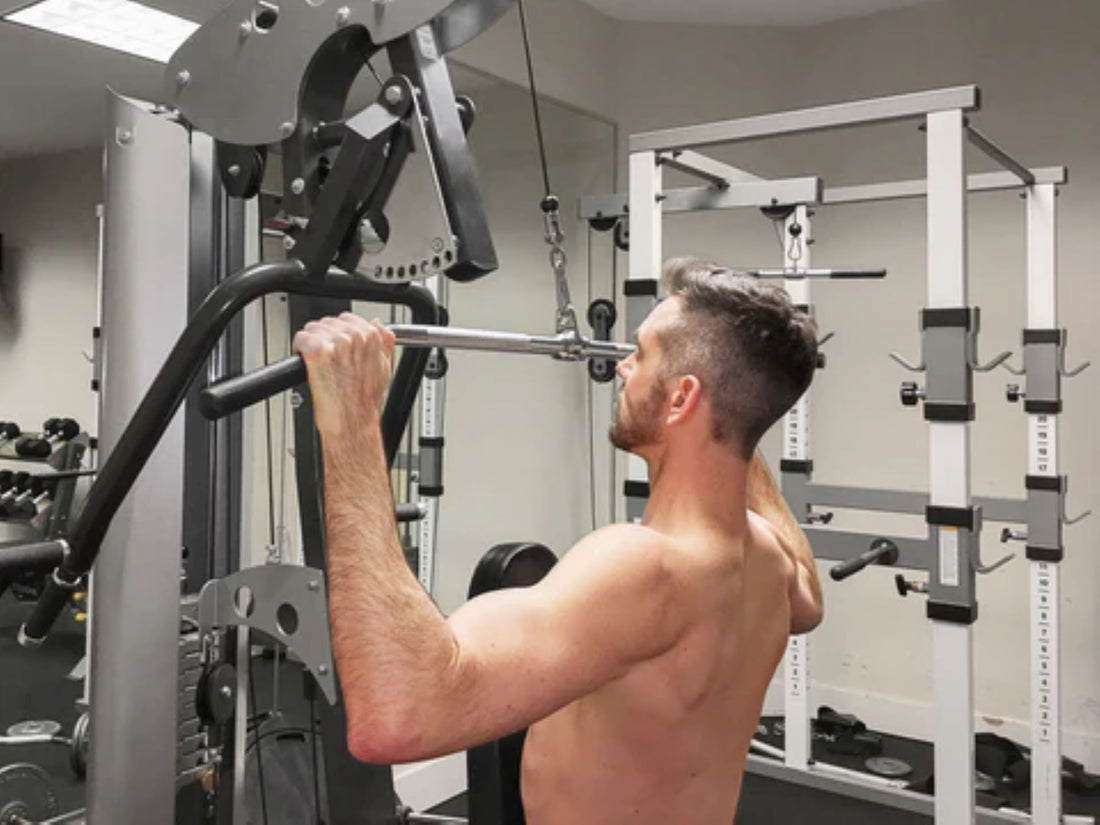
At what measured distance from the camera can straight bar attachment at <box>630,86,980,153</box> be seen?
2242 millimetres

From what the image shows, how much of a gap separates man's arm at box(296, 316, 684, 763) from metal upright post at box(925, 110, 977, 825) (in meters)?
1.48

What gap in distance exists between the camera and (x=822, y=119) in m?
2.42

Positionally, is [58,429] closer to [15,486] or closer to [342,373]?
[15,486]

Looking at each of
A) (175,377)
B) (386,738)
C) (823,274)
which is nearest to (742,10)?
(823,274)

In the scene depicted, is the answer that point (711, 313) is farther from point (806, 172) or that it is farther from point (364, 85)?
point (806, 172)

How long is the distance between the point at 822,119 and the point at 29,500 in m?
2.24

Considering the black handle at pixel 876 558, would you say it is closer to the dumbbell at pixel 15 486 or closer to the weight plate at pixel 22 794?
the weight plate at pixel 22 794

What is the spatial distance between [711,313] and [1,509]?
6.57ft

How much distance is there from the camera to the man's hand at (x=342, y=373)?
3.27ft

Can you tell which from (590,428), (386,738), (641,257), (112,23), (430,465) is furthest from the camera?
(590,428)

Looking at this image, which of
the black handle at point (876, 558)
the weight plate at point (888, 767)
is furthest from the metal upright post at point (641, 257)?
the weight plate at point (888, 767)

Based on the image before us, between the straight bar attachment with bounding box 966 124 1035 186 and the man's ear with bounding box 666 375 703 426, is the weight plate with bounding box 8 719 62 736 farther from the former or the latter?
the straight bar attachment with bounding box 966 124 1035 186

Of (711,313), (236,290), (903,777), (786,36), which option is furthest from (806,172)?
(236,290)

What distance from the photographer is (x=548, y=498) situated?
165 inches
